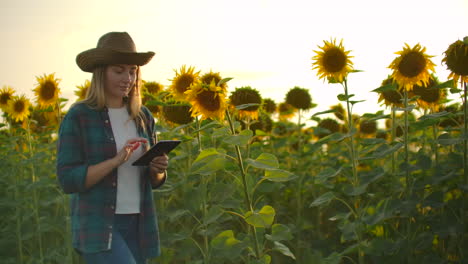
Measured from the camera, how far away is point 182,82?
338cm

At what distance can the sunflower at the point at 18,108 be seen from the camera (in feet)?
17.1

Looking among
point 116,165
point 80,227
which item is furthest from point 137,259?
point 116,165

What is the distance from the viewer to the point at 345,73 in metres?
3.50

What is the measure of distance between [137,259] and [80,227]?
423 millimetres

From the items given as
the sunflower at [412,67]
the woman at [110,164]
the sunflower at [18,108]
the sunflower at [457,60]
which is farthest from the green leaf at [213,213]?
the sunflower at [18,108]

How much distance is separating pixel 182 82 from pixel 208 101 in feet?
2.51

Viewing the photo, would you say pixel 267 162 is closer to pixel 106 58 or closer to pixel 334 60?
pixel 106 58

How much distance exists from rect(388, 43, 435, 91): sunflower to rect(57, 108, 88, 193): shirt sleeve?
231cm

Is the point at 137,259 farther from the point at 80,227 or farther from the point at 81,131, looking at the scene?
the point at 81,131

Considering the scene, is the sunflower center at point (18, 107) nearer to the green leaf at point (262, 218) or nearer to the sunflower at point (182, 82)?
the sunflower at point (182, 82)

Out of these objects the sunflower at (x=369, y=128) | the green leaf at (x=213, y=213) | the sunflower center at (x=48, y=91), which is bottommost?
the green leaf at (x=213, y=213)

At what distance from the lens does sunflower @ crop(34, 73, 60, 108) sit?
191 inches

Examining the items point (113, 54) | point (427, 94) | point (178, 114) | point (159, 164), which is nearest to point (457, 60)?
point (427, 94)

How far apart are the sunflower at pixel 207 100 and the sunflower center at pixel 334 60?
120cm
